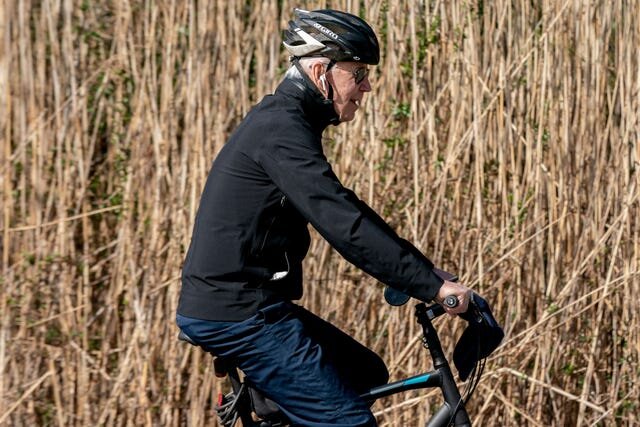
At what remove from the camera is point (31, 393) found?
4.14 meters

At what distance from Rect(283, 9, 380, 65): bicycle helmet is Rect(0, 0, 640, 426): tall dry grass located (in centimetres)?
148

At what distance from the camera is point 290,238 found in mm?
2742

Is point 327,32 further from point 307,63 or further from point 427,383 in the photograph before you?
point 427,383

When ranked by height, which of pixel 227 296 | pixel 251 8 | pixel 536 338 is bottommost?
pixel 536 338

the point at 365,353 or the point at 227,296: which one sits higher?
the point at 227,296

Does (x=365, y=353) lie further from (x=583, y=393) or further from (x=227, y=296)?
(x=583, y=393)

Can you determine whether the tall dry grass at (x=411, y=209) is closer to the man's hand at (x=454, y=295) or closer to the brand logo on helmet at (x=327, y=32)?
the man's hand at (x=454, y=295)

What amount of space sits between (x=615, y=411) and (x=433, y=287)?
1.90 meters

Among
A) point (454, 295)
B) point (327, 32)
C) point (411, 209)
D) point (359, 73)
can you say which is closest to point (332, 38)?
point (327, 32)

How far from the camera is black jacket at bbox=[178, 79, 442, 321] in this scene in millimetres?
2578

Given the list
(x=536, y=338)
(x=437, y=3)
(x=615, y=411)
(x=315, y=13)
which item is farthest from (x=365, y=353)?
(x=437, y=3)

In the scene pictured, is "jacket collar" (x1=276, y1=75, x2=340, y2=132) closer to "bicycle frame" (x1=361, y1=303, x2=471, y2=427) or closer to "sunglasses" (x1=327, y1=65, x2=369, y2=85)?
"sunglasses" (x1=327, y1=65, x2=369, y2=85)

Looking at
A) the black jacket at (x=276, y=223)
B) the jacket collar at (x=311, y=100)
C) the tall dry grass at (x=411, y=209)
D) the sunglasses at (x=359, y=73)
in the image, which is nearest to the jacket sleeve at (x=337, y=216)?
the black jacket at (x=276, y=223)

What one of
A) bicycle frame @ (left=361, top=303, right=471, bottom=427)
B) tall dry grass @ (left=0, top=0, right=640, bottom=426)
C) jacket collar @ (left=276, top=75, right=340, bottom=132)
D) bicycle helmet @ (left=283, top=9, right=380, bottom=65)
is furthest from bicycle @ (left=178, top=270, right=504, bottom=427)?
tall dry grass @ (left=0, top=0, right=640, bottom=426)
